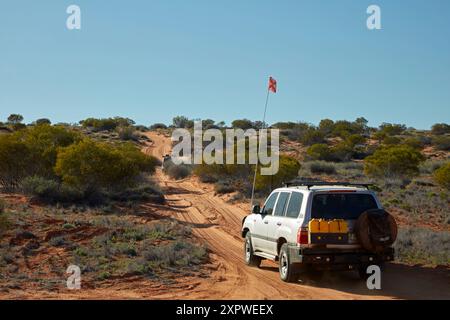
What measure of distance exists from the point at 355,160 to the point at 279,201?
1819 inches

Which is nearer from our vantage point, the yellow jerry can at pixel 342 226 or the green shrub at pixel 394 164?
the yellow jerry can at pixel 342 226

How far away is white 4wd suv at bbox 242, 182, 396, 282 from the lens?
10.0 m

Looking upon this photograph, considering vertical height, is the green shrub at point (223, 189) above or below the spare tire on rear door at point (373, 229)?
below

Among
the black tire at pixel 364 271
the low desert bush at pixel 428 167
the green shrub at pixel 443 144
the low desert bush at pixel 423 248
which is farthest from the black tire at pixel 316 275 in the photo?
the green shrub at pixel 443 144

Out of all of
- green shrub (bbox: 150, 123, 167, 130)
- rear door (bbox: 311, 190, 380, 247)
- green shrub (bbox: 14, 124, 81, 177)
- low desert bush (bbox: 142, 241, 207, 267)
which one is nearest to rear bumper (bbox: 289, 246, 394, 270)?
rear door (bbox: 311, 190, 380, 247)

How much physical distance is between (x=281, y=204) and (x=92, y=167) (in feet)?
57.6

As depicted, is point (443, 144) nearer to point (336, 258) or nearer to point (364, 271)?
point (364, 271)

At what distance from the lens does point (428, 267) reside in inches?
497

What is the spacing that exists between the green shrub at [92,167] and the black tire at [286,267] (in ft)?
58.8

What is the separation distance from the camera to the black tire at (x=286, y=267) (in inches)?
414

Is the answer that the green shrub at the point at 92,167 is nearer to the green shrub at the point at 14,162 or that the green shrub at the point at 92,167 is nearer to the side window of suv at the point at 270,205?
the green shrub at the point at 14,162

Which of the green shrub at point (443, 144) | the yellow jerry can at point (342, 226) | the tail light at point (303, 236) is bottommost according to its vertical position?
the tail light at point (303, 236)

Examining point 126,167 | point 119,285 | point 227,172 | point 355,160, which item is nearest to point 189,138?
point 355,160

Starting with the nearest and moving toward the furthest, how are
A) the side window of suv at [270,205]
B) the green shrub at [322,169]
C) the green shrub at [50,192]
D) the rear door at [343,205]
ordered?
the rear door at [343,205] → the side window of suv at [270,205] → the green shrub at [50,192] → the green shrub at [322,169]
